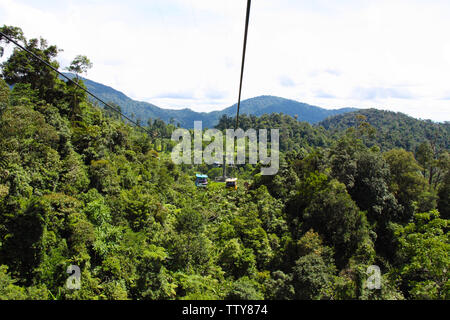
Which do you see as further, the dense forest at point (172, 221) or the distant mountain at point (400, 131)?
the distant mountain at point (400, 131)

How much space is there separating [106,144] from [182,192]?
950 cm

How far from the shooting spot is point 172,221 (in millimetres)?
19297

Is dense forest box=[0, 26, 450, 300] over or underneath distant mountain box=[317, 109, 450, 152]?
underneath

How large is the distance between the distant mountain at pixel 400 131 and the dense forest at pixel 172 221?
3470cm

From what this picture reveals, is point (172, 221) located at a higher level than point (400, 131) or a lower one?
lower

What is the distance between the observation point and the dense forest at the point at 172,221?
11.1 metres

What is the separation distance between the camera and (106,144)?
21.0 metres

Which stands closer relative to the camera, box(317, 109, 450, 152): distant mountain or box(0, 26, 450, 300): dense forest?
box(0, 26, 450, 300): dense forest

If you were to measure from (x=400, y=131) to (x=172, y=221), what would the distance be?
99.0 metres

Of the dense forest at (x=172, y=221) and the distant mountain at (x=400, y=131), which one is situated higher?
the distant mountain at (x=400, y=131)

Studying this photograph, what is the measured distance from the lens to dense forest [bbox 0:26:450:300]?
36.3 ft

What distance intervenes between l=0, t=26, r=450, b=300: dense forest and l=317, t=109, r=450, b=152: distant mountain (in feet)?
114

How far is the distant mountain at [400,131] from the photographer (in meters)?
75.8
